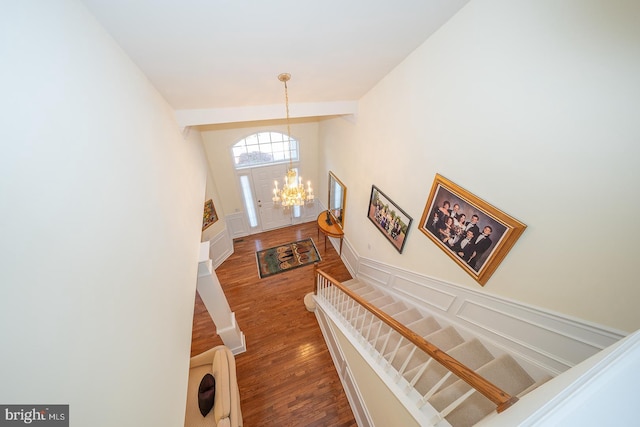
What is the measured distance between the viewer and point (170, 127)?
2537mm

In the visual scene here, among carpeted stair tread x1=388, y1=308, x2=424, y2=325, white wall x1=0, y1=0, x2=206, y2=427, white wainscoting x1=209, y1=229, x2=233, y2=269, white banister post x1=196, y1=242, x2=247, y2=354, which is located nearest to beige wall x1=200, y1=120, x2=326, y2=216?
white wainscoting x1=209, y1=229, x2=233, y2=269

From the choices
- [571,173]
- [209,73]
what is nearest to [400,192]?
[571,173]

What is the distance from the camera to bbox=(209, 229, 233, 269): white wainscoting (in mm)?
5098

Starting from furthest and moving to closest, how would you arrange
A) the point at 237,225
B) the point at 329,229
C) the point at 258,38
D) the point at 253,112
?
the point at 237,225
the point at 329,229
the point at 253,112
the point at 258,38

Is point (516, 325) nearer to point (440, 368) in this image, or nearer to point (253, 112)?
point (440, 368)

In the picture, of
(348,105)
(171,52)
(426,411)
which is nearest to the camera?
(426,411)

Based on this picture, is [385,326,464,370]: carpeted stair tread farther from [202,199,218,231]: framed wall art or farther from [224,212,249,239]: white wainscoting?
[224,212,249,239]: white wainscoting

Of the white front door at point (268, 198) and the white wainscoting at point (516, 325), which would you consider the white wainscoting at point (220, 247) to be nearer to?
the white front door at point (268, 198)

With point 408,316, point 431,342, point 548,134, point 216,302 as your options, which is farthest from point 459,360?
point 216,302

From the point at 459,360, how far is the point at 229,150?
18.4 feet

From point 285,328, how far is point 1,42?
13.9 feet

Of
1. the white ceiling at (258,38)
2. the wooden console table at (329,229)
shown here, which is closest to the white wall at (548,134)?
the white ceiling at (258,38)

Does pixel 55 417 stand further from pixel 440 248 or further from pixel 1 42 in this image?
pixel 440 248

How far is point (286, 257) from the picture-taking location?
5.59 m
